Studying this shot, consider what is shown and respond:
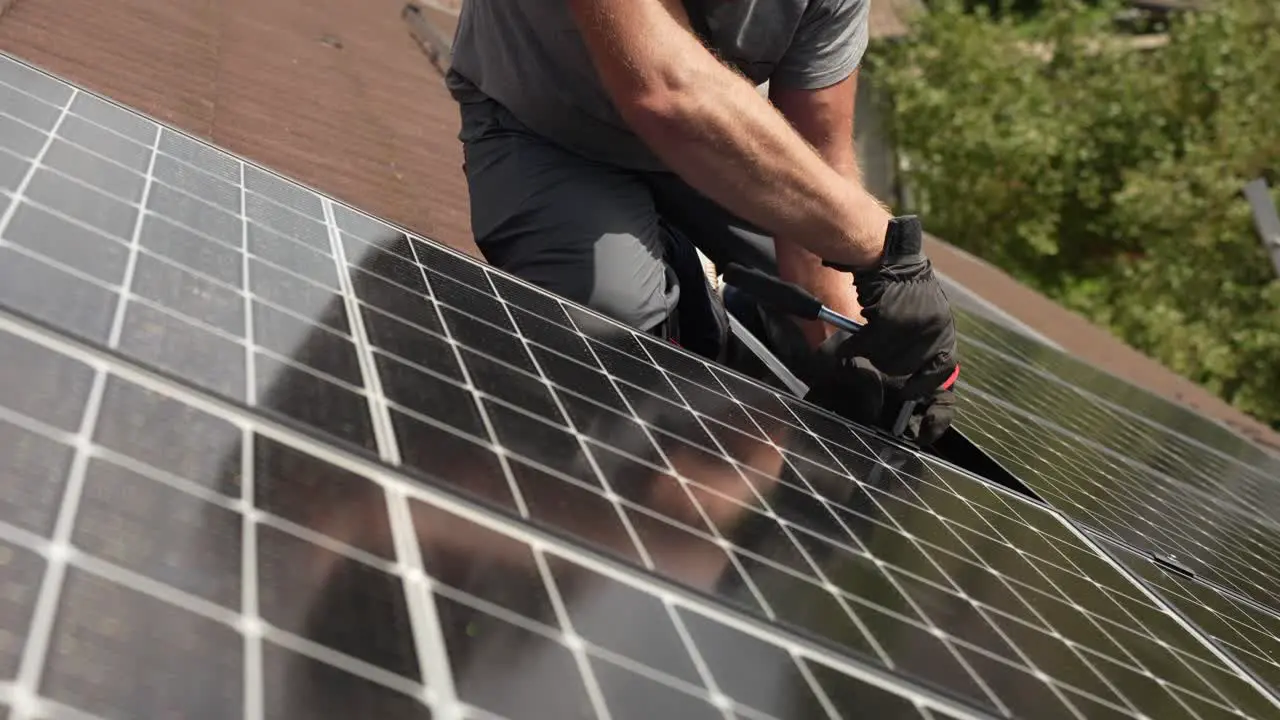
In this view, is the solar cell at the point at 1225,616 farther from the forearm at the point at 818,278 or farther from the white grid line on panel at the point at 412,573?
the white grid line on panel at the point at 412,573

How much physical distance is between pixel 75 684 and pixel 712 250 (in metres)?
3.43

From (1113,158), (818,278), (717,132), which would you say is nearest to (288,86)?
(818,278)

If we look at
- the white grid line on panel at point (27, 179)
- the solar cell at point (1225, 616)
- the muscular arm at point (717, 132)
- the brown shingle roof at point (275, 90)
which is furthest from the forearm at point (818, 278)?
the white grid line on panel at point (27, 179)

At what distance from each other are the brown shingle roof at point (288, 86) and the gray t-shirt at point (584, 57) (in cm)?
59

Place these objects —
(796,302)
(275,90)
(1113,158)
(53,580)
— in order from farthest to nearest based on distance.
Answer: (1113,158)
(275,90)
(796,302)
(53,580)

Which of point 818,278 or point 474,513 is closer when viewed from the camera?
point 474,513

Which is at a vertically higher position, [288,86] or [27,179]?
[27,179]

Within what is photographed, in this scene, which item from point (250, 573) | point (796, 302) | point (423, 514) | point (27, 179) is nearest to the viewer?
point (250, 573)

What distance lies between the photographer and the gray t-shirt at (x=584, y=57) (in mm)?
3721

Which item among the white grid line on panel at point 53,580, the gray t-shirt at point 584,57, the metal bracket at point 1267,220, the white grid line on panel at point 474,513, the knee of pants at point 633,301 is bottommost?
the knee of pants at point 633,301

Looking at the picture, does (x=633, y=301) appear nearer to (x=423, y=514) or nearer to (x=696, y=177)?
(x=696, y=177)

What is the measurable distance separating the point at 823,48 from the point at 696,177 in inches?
41.8

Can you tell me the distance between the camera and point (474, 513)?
Result: 165 centimetres

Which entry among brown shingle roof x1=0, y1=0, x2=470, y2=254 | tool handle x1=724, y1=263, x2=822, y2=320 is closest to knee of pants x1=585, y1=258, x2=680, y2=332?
tool handle x1=724, y1=263, x2=822, y2=320
